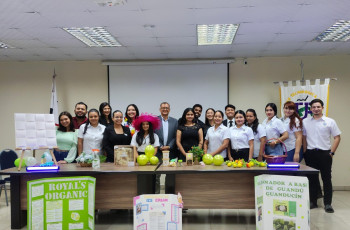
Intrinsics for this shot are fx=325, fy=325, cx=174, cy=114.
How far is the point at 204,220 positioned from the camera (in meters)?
4.16

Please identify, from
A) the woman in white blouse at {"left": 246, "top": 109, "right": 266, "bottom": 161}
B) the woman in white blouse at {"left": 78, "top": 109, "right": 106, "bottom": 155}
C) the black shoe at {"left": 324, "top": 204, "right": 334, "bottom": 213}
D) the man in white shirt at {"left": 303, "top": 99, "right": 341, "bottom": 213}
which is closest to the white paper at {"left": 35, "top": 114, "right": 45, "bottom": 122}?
the woman in white blouse at {"left": 78, "top": 109, "right": 106, "bottom": 155}

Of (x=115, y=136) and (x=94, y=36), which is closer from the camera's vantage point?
(x=115, y=136)

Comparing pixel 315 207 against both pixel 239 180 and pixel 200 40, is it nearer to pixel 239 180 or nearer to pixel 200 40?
pixel 239 180

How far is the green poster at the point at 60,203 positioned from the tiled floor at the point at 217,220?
1.87 ft

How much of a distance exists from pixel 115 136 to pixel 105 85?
2938 millimetres

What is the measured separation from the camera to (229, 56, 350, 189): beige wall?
6688mm

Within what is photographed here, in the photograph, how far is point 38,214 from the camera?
3381 millimetres

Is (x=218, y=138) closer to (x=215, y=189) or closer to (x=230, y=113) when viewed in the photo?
(x=230, y=113)

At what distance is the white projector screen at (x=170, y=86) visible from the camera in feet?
22.4

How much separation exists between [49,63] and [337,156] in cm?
642

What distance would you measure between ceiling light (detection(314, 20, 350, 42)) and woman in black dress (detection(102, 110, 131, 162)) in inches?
132

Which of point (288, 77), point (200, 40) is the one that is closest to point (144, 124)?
point (200, 40)

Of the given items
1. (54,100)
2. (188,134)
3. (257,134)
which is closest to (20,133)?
(188,134)

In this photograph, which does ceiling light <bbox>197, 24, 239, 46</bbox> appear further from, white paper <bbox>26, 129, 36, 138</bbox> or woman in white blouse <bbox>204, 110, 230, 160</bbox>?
white paper <bbox>26, 129, 36, 138</bbox>
